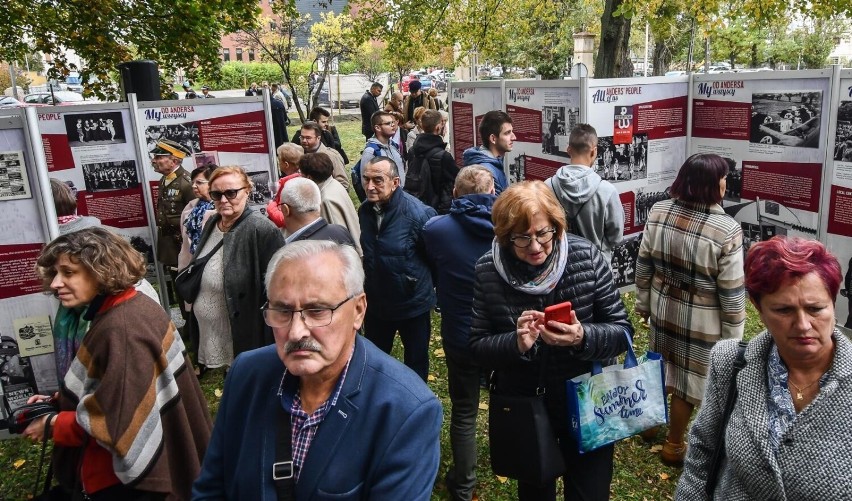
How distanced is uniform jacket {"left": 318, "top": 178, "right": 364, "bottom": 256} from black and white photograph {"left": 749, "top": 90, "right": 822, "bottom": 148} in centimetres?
386

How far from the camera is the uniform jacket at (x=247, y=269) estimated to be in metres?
4.34

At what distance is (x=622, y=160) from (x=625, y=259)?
47.7 inches

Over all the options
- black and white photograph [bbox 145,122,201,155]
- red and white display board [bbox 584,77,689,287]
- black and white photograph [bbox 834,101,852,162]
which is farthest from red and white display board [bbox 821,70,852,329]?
black and white photograph [bbox 145,122,201,155]

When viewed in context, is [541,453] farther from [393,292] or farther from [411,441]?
[393,292]

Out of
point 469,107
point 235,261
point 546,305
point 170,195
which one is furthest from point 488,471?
point 469,107

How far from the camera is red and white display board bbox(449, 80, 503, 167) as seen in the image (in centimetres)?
766

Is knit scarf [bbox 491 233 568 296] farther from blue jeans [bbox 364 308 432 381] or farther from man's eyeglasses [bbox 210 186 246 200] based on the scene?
man's eyeglasses [bbox 210 186 246 200]

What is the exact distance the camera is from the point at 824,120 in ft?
17.8

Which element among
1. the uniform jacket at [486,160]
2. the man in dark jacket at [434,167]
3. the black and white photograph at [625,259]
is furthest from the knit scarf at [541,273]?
the man in dark jacket at [434,167]

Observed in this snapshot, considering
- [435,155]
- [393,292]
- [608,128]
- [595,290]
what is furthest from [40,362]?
[608,128]

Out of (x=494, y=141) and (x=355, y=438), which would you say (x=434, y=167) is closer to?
(x=494, y=141)

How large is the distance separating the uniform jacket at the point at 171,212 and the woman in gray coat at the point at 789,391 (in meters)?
5.41

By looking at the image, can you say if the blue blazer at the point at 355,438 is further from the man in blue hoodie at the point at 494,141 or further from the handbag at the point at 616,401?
the man in blue hoodie at the point at 494,141

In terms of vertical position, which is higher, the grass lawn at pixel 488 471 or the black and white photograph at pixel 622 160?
the black and white photograph at pixel 622 160
